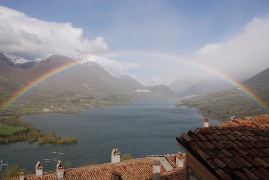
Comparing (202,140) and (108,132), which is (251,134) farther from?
(108,132)

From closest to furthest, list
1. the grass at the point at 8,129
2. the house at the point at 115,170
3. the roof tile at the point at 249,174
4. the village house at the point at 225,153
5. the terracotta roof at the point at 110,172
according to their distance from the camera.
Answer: the roof tile at the point at 249,174
the village house at the point at 225,153
the house at the point at 115,170
the terracotta roof at the point at 110,172
the grass at the point at 8,129

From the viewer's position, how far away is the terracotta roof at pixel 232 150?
3422mm

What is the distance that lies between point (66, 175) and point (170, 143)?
4942 centimetres

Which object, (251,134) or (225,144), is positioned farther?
(251,134)

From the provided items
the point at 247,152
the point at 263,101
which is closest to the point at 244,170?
the point at 247,152

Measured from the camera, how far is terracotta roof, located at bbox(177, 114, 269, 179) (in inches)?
135

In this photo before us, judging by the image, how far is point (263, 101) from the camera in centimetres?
13700

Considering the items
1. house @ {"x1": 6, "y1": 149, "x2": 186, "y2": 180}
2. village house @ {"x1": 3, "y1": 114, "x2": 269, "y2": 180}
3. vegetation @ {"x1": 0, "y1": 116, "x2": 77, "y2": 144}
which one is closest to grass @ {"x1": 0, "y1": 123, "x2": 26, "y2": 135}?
vegetation @ {"x1": 0, "y1": 116, "x2": 77, "y2": 144}

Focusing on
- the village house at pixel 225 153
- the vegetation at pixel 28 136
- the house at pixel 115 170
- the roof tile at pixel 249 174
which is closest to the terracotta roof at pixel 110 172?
the house at pixel 115 170

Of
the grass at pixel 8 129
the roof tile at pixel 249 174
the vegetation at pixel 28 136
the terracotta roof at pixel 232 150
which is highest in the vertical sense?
the terracotta roof at pixel 232 150

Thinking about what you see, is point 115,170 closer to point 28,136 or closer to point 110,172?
point 110,172

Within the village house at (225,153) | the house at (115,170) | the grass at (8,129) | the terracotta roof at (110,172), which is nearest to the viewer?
the village house at (225,153)

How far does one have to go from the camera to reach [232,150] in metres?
3.97

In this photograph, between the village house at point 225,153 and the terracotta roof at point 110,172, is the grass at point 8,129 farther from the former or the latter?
the village house at point 225,153
